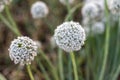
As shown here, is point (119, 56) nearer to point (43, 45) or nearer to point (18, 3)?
point (43, 45)

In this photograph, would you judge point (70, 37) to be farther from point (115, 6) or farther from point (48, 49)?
point (48, 49)

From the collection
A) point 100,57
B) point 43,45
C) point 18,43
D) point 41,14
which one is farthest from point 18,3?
point 18,43

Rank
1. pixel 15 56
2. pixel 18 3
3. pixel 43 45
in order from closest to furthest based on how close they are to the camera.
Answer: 1. pixel 15 56
2. pixel 43 45
3. pixel 18 3

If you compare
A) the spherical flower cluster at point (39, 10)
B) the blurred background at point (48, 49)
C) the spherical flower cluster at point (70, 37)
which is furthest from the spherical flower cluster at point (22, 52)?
the spherical flower cluster at point (39, 10)

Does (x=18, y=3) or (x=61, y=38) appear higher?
(x=18, y=3)

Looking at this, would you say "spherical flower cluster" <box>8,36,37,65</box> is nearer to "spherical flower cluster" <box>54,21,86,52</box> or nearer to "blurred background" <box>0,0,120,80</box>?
"spherical flower cluster" <box>54,21,86,52</box>

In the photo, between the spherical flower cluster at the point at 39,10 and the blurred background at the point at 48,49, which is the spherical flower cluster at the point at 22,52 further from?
A: the spherical flower cluster at the point at 39,10
